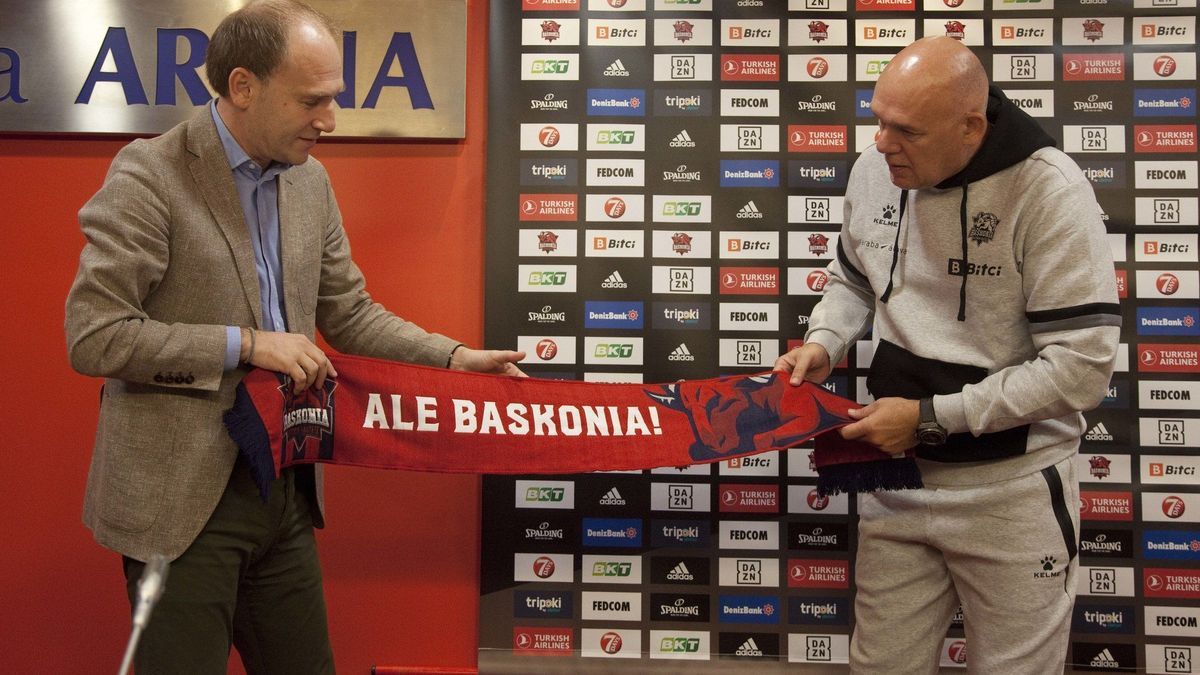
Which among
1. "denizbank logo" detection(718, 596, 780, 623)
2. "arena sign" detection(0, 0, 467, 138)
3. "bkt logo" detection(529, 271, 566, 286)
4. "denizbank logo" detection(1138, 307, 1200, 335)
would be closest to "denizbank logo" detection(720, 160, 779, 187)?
"bkt logo" detection(529, 271, 566, 286)

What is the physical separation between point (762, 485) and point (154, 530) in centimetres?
182

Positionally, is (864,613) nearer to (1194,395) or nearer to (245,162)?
(1194,395)

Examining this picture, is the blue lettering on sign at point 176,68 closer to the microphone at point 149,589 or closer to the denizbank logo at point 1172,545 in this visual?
the microphone at point 149,589

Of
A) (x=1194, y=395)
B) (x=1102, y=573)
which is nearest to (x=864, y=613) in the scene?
(x=1102, y=573)

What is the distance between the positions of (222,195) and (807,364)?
1377 mm

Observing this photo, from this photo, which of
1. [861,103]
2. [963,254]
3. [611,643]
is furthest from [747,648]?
[861,103]

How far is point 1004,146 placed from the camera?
1996 millimetres

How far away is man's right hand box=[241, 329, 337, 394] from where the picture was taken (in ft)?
5.74

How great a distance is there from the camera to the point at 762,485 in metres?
2.90

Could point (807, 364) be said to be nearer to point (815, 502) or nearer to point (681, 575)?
point (815, 502)

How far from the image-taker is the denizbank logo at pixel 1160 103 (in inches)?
112

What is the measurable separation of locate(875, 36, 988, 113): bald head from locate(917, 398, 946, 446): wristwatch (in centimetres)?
65

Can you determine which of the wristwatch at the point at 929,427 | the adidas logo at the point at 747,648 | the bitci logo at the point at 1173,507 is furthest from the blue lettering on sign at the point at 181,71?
the bitci logo at the point at 1173,507

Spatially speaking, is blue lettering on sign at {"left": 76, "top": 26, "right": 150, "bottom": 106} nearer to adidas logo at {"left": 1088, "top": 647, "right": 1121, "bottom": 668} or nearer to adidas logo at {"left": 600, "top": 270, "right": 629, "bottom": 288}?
adidas logo at {"left": 600, "top": 270, "right": 629, "bottom": 288}
